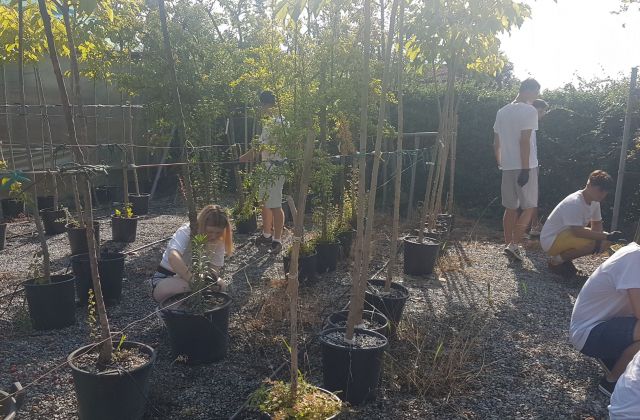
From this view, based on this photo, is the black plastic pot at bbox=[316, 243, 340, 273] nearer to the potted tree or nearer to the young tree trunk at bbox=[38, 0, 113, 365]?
the potted tree

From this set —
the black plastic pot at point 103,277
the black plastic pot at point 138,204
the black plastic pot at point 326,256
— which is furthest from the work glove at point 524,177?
the black plastic pot at point 138,204

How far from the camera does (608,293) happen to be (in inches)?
115

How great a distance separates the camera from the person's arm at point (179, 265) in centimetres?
350

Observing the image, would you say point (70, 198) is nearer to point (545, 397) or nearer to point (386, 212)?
point (386, 212)

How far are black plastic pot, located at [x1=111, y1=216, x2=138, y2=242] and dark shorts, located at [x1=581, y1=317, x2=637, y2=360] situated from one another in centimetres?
539

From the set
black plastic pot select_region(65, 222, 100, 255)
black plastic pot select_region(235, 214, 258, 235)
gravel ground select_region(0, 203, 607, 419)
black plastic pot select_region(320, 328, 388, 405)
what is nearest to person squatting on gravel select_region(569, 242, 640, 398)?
gravel ground select_region(0, 203, 607, 419)

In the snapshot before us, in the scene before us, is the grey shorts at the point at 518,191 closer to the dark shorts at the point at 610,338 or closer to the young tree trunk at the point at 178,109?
the dark shorts at the point at 610,338

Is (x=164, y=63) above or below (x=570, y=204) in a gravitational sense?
above

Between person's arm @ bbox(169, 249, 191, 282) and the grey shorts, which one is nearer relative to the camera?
person's arm @ bbox(169, 249, 191, 282)

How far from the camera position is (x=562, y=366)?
11.0 feet

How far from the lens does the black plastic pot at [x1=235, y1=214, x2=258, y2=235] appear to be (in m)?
7.10

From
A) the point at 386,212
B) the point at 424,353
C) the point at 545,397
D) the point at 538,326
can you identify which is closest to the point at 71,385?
the point at 424,353

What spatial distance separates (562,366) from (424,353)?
910 mm

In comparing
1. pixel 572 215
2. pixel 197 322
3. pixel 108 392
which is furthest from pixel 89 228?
pixel 572 215
